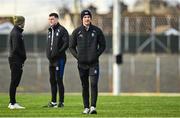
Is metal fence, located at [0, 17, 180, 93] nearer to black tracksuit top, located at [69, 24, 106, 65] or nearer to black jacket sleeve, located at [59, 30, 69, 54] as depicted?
black jacket sleeve, located at [59, 30, 69, 54]

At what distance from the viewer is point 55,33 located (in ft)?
51.8

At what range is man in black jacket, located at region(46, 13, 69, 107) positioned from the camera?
15680 millimetres

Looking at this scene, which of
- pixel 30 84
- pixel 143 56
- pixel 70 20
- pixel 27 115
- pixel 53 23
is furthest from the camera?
pixel 70 20

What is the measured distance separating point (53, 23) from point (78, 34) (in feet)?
6.16

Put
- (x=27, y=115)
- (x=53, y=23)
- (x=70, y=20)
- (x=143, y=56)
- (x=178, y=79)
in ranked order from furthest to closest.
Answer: (x=70, y=20) < (x=143, y=56) < (x=178, y=79) < (x=53, y=23) < (x=27, y=115)

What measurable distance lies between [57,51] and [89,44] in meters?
1.99

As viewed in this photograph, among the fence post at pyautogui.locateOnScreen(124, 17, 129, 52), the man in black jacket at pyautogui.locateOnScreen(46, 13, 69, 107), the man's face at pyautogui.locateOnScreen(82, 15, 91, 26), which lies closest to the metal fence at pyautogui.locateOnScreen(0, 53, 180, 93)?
the fence post at pyautogui.locateOnScreen(124, 17, 129, 52)

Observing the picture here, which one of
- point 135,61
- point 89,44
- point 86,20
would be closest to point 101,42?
point 89,44

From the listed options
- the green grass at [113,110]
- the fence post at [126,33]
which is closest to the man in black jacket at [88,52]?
the green grass at [113,110]

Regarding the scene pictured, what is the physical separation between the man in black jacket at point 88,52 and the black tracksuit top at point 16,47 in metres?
1.77

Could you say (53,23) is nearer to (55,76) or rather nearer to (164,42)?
(55,76)

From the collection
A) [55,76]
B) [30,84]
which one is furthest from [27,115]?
[30,84]

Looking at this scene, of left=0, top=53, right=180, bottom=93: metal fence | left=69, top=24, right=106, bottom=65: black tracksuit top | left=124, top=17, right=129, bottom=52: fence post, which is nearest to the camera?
left=69, top=24, right=106, bottom=65: black tracksuit top

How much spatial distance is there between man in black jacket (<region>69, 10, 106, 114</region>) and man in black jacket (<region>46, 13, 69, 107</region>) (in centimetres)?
178
